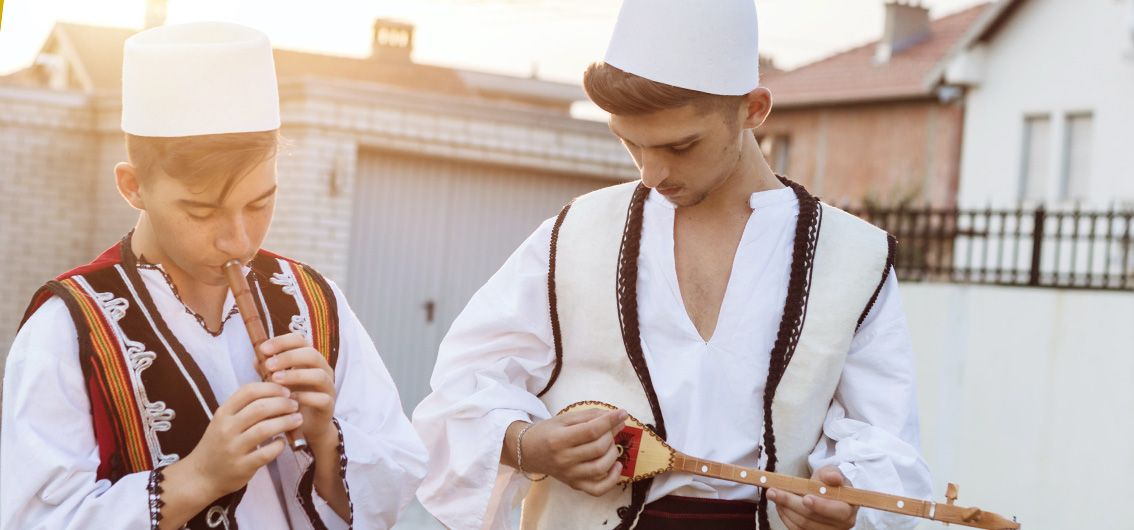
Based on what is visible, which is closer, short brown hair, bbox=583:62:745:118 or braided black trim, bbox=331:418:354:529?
braided black trim, bbox=331:418:354:529

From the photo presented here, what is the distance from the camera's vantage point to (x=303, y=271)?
3.01 metres

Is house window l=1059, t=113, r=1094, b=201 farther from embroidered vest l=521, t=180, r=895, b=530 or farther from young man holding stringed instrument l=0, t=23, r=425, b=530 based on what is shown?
young man holding stringed instrument l=0, t=23, r=425, b=530

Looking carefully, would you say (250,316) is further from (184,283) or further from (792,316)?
(792,316)

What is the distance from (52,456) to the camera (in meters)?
2.43

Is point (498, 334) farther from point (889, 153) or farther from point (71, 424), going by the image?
point (889, 153)

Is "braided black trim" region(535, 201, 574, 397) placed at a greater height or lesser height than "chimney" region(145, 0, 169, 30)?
lesser

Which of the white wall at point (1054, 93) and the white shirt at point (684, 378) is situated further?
the white wall at point (1054, 93)

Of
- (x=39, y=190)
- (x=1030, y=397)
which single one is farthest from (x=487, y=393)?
(x=39, y=190)

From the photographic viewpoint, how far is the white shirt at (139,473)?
96.1 inches

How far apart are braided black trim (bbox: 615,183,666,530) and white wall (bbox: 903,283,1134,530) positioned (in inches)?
250

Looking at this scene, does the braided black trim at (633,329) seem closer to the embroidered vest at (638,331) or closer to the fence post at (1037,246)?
the embroidered vest at (638,331)

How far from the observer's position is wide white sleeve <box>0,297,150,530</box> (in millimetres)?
2436

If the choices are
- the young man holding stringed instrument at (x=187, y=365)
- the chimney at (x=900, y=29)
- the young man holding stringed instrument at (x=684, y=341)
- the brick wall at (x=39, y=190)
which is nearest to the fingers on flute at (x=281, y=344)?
the young man holding stringed instrument at (x=187, y=365)

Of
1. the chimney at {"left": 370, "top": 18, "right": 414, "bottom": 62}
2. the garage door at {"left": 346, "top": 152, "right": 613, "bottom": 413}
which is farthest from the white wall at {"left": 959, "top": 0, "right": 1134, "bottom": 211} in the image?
the garage door at {"left": 346, "top": 152, "right": 613, "bottom": 413}
